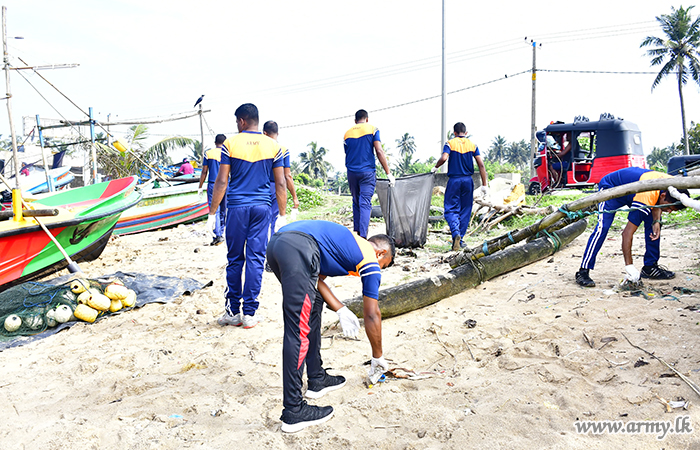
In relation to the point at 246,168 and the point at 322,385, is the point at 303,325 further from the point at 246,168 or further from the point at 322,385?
the point at 246,168

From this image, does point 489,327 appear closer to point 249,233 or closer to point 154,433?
point 249,233

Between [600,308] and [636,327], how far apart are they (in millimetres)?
497

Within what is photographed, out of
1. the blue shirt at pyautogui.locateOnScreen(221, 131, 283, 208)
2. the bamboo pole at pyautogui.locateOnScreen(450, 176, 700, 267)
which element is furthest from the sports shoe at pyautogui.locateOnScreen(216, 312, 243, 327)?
the bamboo pole at pyautogui.locateOnScreen(450, 176, 700, 267)

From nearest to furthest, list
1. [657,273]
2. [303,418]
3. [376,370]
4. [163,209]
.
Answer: [303,418] < [376,370] < [657,273] < [163,209]

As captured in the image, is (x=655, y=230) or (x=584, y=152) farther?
(x=584, y=152)

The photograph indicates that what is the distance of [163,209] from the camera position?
1059 centimetres

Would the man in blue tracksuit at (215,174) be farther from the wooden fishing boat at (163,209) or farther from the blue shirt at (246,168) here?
the blue shirt at (246,168)

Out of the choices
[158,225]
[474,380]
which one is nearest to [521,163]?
[158,225]

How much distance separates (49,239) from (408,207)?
16.2 ft

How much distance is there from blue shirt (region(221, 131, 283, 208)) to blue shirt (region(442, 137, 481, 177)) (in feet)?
11.0

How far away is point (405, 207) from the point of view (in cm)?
689

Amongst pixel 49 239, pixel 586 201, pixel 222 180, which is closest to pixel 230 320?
pixel 222 180

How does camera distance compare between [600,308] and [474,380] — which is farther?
[600,308]

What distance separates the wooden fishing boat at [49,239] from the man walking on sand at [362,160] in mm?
3616
